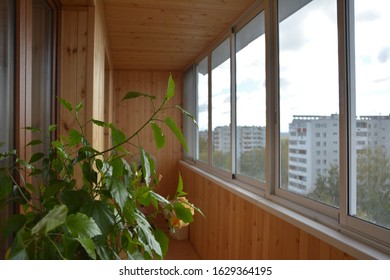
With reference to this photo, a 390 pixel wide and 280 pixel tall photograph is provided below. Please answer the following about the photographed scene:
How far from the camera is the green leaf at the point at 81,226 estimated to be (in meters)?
0.54

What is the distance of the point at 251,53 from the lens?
2.55 m

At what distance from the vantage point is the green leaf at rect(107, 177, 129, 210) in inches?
28.5

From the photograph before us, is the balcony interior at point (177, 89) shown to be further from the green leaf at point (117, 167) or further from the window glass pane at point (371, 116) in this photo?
the green leaf at point (117, 167)

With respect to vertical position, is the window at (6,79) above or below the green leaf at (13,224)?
above

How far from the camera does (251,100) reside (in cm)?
255

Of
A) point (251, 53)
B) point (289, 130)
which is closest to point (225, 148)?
point (251, 53)

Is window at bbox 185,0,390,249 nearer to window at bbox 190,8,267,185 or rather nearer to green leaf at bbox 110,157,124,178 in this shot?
window at bbox 190,8,267,185

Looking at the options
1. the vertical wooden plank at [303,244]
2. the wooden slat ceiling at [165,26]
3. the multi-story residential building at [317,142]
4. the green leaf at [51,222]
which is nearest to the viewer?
the green leaf at [51,222]

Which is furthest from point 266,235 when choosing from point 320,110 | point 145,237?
point 145,237

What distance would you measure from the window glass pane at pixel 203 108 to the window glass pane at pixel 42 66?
2.27m

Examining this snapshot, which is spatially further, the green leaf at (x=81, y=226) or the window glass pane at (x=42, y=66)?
the window glass pane at (x=42, y=66)

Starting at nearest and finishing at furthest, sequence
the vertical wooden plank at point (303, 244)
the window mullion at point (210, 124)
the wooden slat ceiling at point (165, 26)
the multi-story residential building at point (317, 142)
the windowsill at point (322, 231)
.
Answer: the windowsill at point (322, 231) → the multi-story residential building at point (317, 142) → the vertical wooden plank at point (303, 244) → the wooden slat ceiling at point (165, 26) → the window mullion at point (210, 124)

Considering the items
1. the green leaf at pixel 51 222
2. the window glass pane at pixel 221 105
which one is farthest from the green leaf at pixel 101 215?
the window glass pane at pixel 221 105
